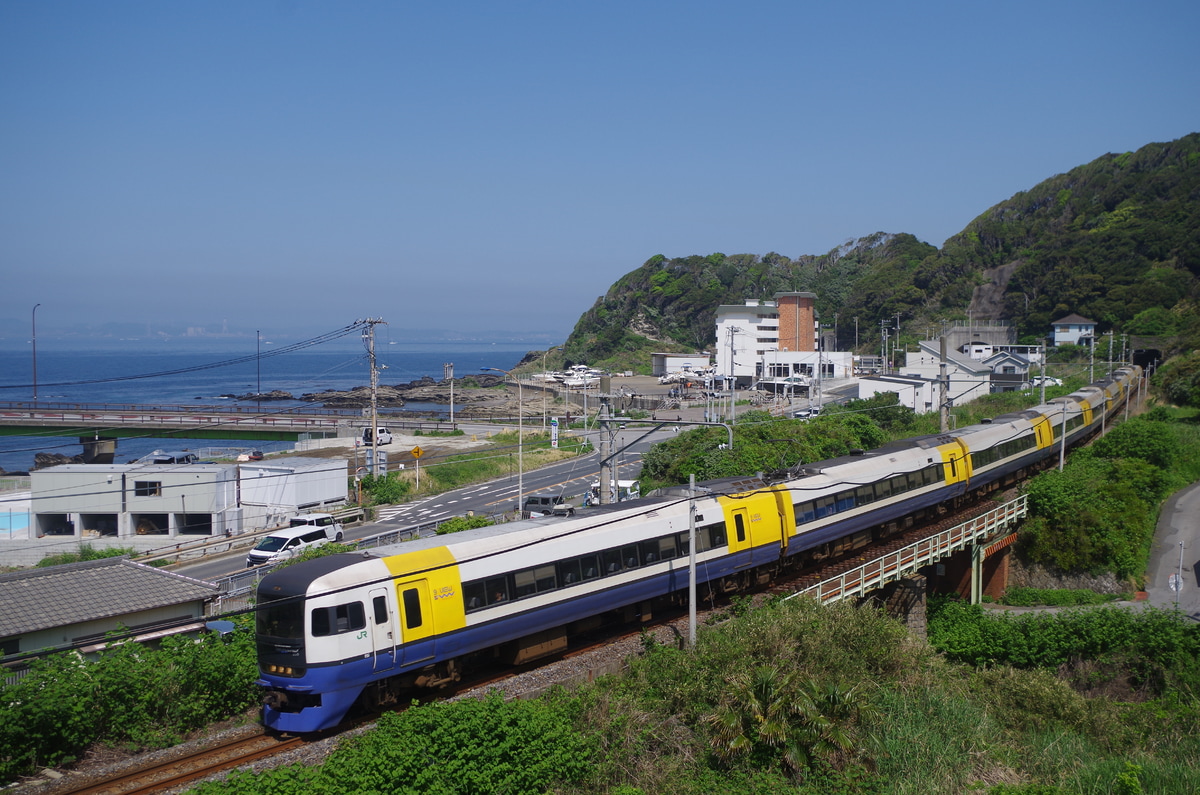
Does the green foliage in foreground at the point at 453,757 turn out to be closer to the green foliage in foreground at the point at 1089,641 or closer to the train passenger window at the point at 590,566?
the train passenger window at the point at 590,566

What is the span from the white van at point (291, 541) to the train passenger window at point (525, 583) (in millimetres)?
15111

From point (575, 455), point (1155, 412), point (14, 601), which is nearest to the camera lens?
point (14, 601)

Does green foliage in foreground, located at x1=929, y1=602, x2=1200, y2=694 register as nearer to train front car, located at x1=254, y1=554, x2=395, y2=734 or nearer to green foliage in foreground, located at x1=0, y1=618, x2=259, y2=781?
train front car, located at x1=254, y1=554, x2=395, y2=734

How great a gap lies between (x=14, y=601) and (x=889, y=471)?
21992 millimetres

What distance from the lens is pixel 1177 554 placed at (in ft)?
108

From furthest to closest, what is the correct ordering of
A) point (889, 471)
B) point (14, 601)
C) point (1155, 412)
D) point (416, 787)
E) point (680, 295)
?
1. point (680, 295)
2. point (1155, 412)
3. point (889, 471)
4. point (14, 601)
5. point (416, 787)

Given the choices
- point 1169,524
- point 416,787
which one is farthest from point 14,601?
point 1169,524

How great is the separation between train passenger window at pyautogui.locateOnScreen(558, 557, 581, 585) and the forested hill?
8021 centimetres

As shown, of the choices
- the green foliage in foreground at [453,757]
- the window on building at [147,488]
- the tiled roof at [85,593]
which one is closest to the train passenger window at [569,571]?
the green foliage in foreground at [453,757]

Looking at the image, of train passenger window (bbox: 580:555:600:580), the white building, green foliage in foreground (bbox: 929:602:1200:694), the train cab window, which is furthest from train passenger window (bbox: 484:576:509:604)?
the white building

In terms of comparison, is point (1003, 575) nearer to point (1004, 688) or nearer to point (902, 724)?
point (1004, 688)

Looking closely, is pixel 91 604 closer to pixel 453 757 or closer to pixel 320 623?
Result: pixel 320 623

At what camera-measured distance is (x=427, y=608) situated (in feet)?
46.0

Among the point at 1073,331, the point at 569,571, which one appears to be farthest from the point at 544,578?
the point at 1073,331
